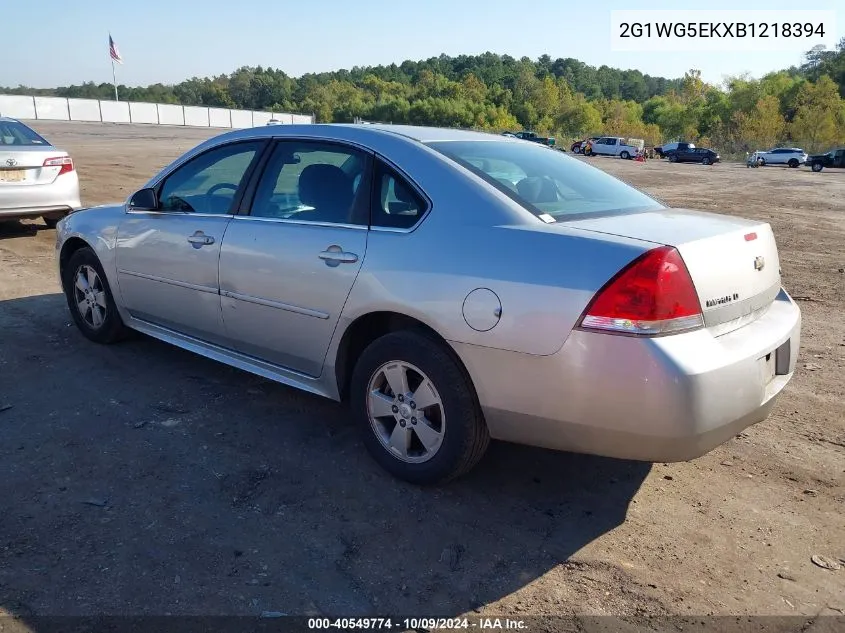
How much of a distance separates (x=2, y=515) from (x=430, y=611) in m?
1.92

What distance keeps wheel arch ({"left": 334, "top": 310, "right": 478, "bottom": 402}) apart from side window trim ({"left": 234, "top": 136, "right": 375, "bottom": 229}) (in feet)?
1.51

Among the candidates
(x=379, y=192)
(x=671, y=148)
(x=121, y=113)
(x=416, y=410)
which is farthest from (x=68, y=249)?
(x=121, y=113)

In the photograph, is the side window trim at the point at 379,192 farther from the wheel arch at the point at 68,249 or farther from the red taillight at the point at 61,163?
the red taillight at the point at 61,163

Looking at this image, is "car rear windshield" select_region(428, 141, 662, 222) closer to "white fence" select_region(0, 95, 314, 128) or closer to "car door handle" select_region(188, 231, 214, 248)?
"car door handle" select_region(188, 231, 214, 248)

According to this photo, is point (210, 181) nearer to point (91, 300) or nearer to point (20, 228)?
point (91, 300)

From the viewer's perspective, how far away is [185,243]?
4.24 m

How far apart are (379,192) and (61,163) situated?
7.48 m

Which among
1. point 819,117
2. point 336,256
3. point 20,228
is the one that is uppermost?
point 819,117

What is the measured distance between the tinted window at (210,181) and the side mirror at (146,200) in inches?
2.0

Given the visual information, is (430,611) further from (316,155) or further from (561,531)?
(316,155)

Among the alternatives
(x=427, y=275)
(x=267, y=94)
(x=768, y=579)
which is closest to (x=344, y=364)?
(x=427, y=275)

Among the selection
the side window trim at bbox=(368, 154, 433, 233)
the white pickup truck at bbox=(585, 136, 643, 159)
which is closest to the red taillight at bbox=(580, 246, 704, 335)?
the side window trim at bbox=(368, 154, 433, 233)

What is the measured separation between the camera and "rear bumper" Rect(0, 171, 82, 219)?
8.67 m

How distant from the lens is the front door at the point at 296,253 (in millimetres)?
3461
